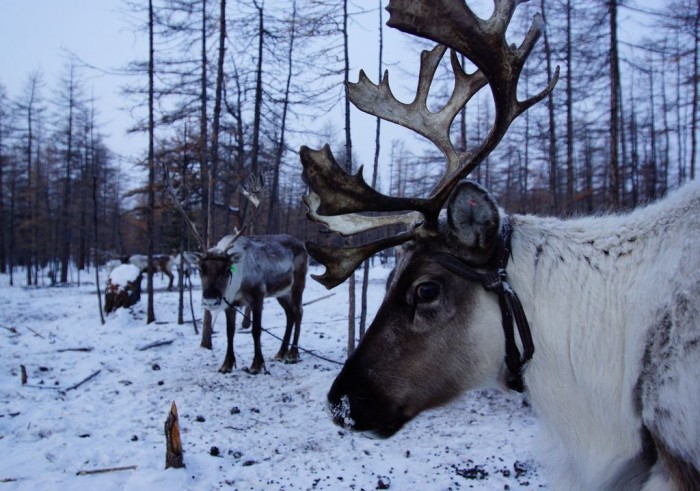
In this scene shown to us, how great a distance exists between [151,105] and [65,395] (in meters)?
7.87

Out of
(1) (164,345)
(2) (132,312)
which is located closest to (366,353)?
(1) (164,345)

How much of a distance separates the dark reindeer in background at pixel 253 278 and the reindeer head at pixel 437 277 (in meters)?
5.43

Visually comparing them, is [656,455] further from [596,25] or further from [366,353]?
[596,25]

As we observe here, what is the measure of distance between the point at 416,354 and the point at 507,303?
45 cm

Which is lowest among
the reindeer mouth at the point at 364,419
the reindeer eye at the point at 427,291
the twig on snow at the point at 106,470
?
the twig on snow at the point at 106,470

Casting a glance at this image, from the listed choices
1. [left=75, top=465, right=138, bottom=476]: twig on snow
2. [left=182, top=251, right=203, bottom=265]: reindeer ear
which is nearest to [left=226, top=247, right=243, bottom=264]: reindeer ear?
[left=182, top=251, right=203, bottom=265]: reindeer ear

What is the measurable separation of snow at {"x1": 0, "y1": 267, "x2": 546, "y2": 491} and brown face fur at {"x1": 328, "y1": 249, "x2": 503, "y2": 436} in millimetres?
197

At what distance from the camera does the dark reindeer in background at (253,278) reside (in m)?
7.89

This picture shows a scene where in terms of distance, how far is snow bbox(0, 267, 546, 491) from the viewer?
161 inches

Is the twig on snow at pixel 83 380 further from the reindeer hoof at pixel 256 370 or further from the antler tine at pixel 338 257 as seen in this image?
the antler tine at pixel 338 257

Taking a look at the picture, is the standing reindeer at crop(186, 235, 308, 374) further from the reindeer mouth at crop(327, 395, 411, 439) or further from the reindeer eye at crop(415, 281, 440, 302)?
the reindeer eye at crop(415, 281, 440, 302)

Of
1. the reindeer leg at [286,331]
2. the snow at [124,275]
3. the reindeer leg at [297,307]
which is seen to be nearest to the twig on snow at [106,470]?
the reindeer leg at [286,331]

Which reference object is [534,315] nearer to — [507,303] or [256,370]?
[507,303]

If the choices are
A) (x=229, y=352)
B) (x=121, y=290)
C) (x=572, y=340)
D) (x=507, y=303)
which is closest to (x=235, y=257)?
(x=229, y=352)
